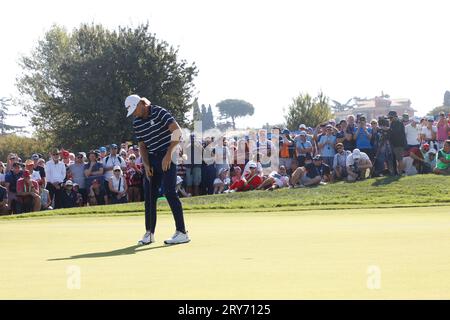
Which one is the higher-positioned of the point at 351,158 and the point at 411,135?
the point at 411,135

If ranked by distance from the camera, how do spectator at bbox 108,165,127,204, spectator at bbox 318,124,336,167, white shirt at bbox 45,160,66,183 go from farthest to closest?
spectator at bbox 318,124,336,167, white shirt at bbox 45,160,66,183, spectator at bbox 108,165,127,204

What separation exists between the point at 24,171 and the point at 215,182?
18.8 feet

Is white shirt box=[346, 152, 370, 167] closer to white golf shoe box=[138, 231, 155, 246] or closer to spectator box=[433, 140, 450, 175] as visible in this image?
spectator box=[433, 140, 450, 175]

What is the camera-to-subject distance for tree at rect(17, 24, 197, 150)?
56281mm

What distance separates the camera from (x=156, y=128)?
39.9 feet

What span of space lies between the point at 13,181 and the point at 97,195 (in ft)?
9.12

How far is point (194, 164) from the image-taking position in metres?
28.0

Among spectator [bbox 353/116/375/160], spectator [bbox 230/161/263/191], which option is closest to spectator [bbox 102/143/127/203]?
spectator [bbox 230/161/263/191]

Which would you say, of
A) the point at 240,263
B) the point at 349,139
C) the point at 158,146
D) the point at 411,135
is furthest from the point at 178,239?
the point at 411,135

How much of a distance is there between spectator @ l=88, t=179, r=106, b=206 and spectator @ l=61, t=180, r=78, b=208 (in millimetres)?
492

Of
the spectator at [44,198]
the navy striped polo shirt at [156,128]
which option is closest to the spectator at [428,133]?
the spectator at [44,198]

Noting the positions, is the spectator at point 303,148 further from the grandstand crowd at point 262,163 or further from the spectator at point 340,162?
the spectator at point 340,162

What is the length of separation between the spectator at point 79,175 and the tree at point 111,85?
26.8 metres

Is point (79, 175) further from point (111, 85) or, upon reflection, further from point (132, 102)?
point (111, 85)
